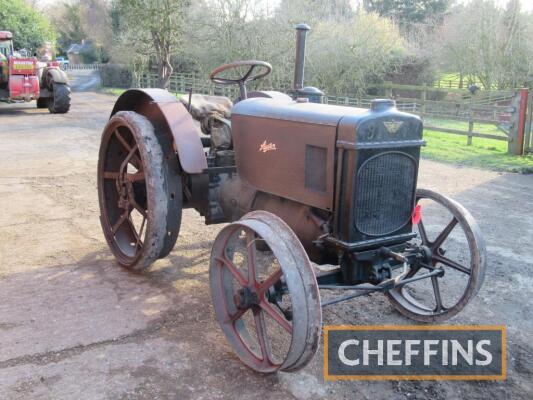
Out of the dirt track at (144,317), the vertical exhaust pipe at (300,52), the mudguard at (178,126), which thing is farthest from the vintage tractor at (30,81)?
the vertical exhaust pipe at (300,52)

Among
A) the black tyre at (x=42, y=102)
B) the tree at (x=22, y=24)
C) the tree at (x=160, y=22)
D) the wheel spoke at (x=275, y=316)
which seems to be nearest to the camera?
the wheel spoke at (x=275, y=316)

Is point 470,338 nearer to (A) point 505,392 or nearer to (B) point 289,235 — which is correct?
(A) point 505,392

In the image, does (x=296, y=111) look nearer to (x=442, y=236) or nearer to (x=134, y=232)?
(x=442, y=236)

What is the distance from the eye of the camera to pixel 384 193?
2732 millimetres

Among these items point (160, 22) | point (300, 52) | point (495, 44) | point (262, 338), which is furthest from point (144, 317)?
point (495, 44)

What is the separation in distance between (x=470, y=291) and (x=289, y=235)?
1175mm

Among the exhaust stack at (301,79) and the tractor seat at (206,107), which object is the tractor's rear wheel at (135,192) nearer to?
the tractor seat at (206,107)

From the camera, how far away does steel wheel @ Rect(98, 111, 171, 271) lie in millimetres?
3400

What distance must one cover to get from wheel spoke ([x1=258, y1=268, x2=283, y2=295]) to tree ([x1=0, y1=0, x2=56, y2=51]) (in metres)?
23.4

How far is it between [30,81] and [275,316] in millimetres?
12577

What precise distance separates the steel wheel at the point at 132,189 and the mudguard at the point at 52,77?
34.4 ft

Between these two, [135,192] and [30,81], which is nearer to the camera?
[135,192]

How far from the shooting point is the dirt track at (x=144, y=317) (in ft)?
8.21

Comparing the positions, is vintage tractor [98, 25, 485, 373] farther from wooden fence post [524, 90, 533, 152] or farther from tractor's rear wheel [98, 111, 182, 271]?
wooden fence post [524, 90, 533, 152]
